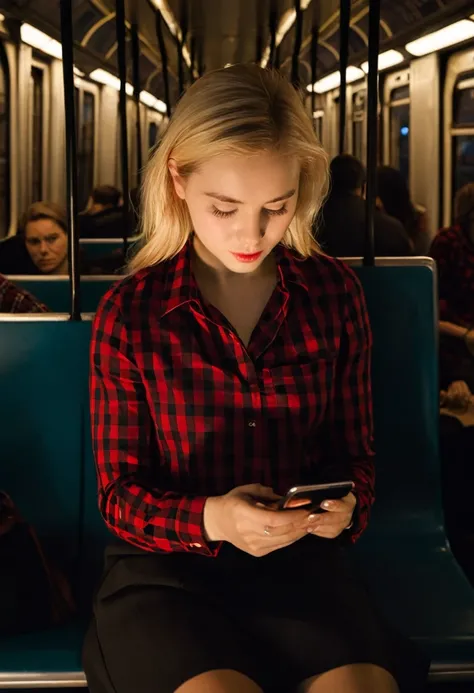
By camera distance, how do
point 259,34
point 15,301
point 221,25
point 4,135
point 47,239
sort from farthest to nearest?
point 259,34 → point 221,25 → point 4,135 → point 47,239 → point 15,301

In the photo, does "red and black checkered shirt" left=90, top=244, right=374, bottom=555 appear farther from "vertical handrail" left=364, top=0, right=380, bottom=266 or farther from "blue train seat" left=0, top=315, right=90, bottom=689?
"vertical handrail" left=364, top=0, right=380, bottom=266

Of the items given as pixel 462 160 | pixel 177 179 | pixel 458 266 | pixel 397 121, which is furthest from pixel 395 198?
pixel 177 179

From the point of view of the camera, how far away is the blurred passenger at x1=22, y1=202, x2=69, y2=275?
451 centimetres

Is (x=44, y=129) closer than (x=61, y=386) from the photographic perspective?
No

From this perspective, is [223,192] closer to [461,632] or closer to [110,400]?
[110,400]

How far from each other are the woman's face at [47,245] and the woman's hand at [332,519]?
3249 mm

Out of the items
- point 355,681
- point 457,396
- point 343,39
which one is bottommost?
point 355,681

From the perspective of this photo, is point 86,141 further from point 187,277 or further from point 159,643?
point 159,643

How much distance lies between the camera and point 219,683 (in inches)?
50.1

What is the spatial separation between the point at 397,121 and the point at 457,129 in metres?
0.94

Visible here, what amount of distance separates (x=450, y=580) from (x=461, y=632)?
226mm

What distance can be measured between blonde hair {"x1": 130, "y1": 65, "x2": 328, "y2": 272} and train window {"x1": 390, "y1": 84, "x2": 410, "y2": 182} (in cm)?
553

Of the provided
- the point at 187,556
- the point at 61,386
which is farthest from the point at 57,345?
the point at 187,556

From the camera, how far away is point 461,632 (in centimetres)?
171
